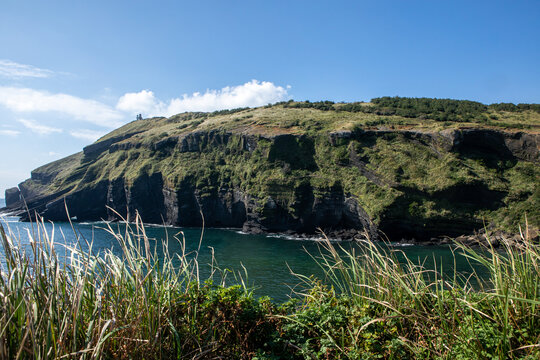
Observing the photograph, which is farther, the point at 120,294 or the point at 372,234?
the point at 372,234

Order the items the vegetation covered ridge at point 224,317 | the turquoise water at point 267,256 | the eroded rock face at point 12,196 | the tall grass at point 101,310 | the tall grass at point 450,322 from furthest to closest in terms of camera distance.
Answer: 1. the eroded rock face at point 12,196
2. the turquoise water at point 267,256
3. the tall grass at point 450,322
4. the vegetation covered ridge at point 224,317
5. the tall grass at point 101,310

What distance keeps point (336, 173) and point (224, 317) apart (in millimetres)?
51151

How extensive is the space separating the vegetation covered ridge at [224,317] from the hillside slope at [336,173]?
27260 millimetres

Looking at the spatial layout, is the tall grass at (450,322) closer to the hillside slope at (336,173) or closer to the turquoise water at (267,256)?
the turquoise water at (267,256)

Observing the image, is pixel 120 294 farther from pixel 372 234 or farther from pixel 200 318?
pixel 372 234

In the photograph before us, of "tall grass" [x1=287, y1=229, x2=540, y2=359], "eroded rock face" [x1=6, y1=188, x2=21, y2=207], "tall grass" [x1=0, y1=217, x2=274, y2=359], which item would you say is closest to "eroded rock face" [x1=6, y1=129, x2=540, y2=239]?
"eroded rock face" [x1=6, y1=188, x2=21, y2=207]

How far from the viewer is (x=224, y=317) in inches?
161

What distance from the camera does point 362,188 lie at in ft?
161

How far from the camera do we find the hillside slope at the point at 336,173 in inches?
1752

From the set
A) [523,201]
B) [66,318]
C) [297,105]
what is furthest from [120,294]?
[297,105]

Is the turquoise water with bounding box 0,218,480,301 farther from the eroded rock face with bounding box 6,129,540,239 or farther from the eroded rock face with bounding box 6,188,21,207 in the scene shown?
the eroded rock face with bounding box 6,188,21,207

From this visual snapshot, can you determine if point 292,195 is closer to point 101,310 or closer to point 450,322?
point 450,322

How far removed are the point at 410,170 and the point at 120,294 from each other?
167ft

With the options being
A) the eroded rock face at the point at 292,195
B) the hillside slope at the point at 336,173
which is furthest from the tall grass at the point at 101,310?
the eroded rock face at the point at 292,195
